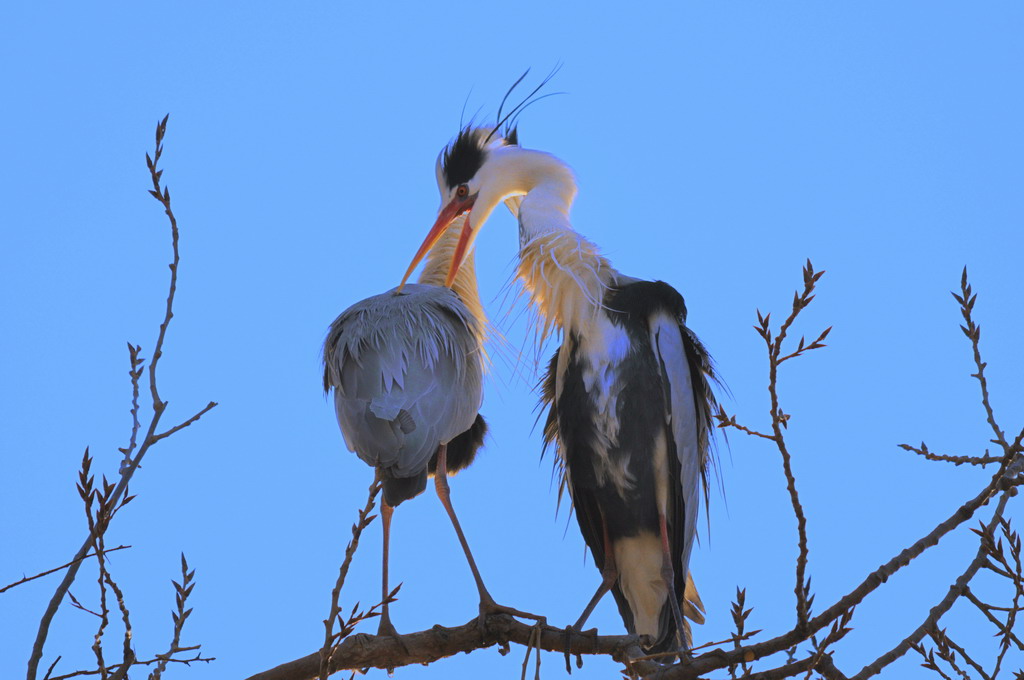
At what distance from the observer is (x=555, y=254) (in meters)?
4.59

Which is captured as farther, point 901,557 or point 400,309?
point 400,309

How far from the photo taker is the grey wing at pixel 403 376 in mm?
3799

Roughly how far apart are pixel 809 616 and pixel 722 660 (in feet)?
1.33

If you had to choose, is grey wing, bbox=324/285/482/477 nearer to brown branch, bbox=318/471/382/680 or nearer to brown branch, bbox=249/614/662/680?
brown branch, bbox=249/614/662/680

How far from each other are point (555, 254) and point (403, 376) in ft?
2.96

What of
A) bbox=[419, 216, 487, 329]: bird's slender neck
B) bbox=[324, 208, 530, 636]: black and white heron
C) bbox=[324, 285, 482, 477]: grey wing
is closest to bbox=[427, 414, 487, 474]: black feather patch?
bbox=[324, 208, 530, 636]: black and white heron

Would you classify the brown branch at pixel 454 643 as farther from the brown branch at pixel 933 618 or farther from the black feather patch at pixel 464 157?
the black feather patch at pixel 464 157

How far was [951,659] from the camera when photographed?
8.50 ft

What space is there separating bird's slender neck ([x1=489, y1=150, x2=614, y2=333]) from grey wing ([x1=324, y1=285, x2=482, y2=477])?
33 cm

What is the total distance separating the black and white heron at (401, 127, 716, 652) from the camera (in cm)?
414

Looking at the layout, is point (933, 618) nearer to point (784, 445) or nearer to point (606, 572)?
point (784, 445)

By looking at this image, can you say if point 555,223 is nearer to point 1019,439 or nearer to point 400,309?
point 400,309

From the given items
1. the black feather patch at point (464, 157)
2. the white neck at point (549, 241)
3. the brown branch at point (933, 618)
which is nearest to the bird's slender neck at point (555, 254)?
the white neck at point (549, 241)

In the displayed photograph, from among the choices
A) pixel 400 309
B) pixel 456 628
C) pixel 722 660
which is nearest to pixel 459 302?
pixel 400 309
